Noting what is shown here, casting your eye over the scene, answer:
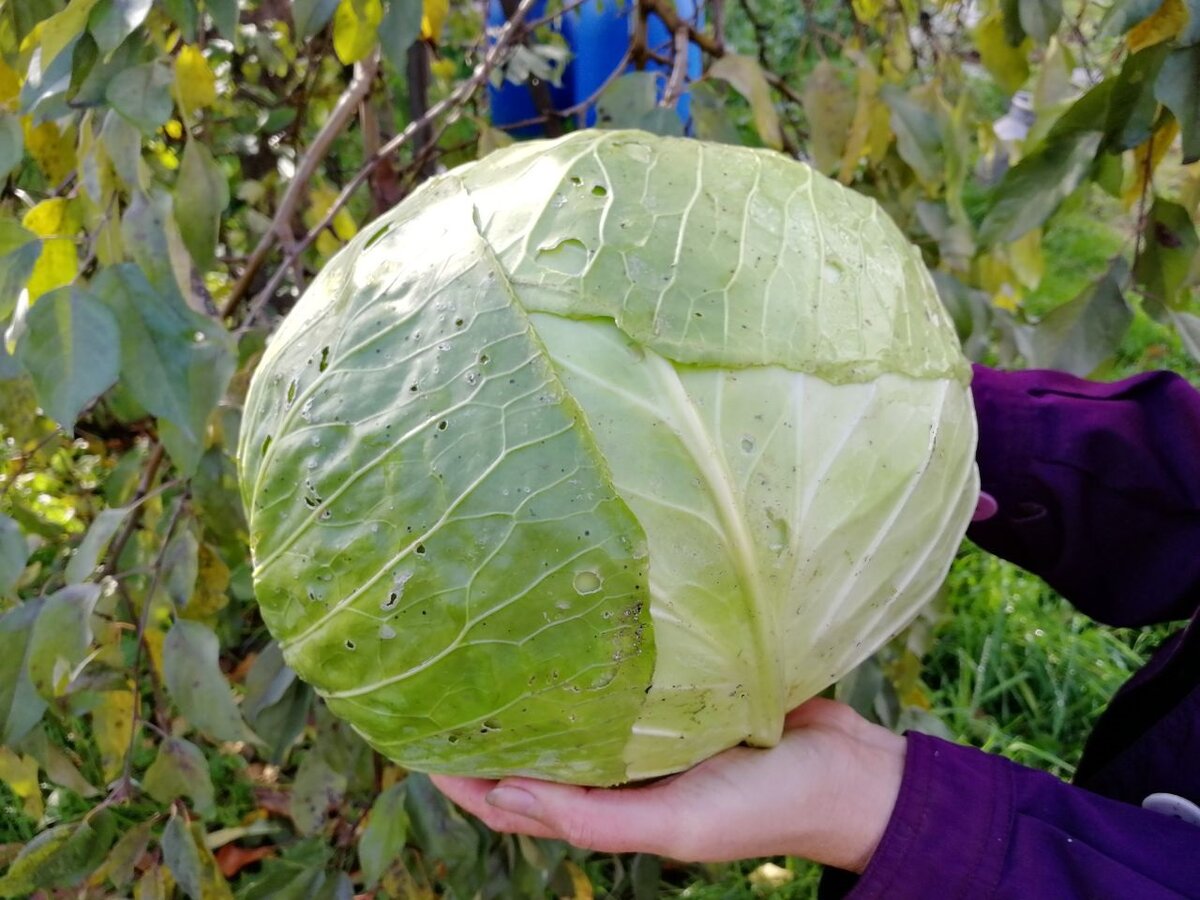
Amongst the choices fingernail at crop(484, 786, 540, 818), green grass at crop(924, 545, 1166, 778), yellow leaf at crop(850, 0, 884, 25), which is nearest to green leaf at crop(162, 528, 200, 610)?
fingernail at crop(484, 786, 540, 818)

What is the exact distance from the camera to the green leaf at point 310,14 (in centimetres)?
117

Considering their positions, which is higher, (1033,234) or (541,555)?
(541,555)

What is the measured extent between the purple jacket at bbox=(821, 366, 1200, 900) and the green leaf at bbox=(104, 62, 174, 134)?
1184mm

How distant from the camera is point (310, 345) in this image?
1.13 m

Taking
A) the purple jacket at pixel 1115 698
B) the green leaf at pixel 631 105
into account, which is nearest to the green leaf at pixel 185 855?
the purple jacket at pixel 1115 698

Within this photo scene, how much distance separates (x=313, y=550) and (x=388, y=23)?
0.68 metres

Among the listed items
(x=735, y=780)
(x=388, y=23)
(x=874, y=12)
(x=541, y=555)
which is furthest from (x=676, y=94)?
(x=735, y=780)

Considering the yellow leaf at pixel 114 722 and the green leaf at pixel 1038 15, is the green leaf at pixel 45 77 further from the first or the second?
the green leaf at pixel 1038 15

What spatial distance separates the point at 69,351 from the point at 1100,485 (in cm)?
154

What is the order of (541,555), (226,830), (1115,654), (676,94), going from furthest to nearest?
(1115,654) → (226,830) → (676,94) → (541,555)

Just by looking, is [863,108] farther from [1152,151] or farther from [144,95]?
[144,95]

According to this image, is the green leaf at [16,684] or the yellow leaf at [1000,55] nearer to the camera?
the green leaf at [16,684]

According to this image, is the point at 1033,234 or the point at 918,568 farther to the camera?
the point at 1033,234

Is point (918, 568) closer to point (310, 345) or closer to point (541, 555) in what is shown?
point (541, 555)
